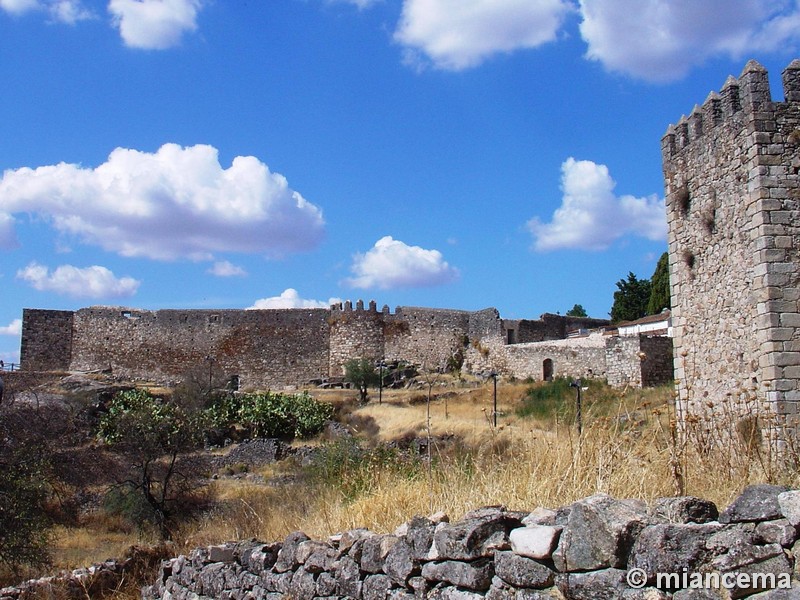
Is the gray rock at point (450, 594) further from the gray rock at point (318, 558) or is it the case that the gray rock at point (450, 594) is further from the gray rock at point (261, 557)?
the gray rock at point (261, 557)

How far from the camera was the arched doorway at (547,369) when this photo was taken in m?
33.9

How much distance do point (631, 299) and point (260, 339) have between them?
2714 cm

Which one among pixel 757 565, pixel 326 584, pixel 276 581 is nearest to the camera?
pixel 757 565

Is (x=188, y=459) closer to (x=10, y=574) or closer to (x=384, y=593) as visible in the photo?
(x=10, y=574)

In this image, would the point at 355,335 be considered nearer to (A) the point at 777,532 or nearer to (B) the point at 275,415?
(B) the point at 275,415

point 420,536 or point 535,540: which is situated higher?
point 535,540

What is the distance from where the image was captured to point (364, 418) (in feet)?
96.3

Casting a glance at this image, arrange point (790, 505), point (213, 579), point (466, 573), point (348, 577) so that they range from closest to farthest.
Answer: point (790, 505), point (466, 573), point (348, 577), point (213, 579)

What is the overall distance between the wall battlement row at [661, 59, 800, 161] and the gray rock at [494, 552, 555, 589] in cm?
799

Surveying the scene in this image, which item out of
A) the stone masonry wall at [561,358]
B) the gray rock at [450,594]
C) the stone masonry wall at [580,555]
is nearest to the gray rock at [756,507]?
the stone masonry wall at [580,555]

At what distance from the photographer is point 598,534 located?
3.40 metres

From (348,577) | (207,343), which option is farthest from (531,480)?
(207,343)

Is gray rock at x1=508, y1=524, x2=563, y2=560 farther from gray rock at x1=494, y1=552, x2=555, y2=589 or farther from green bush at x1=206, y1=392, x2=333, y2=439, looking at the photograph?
green bush at x1=206, y1=392, x2=333, y2=439

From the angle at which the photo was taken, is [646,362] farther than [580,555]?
Yes
